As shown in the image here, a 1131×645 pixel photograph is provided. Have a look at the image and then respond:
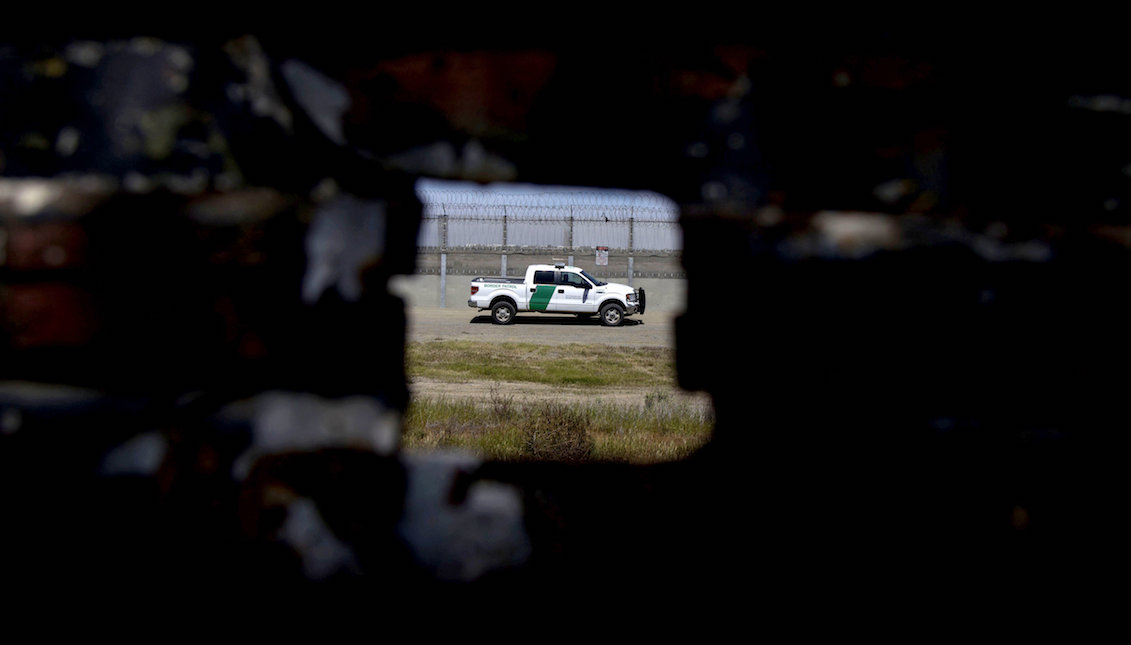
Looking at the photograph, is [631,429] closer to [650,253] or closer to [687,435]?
[687,435]

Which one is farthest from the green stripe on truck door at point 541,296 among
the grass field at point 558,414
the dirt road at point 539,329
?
the grass field at point 558,414

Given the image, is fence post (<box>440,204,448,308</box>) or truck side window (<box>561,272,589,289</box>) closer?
truck side window (<box>561,272,589,289</box>)

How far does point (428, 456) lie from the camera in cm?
83

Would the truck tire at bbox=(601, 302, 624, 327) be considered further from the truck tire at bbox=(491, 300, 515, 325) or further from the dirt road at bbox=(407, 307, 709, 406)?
the truck tire at bbox=(491, 300, 515, 325)

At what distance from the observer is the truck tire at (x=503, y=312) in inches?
632

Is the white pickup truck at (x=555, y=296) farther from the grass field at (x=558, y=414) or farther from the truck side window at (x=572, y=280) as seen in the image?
the grass field at (x=558, y=414)

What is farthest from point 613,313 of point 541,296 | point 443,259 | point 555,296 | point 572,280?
point 443,259

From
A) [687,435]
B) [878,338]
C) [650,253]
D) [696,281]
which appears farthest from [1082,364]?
[650,253]

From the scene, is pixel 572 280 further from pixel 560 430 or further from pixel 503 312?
pixel 560 430

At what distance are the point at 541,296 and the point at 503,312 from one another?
3.36 feet

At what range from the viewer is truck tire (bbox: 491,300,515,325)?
16.1 m

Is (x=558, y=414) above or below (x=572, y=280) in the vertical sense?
below

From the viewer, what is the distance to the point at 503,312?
16094mm

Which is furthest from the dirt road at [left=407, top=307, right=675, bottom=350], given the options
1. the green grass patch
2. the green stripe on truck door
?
the green grass patch
